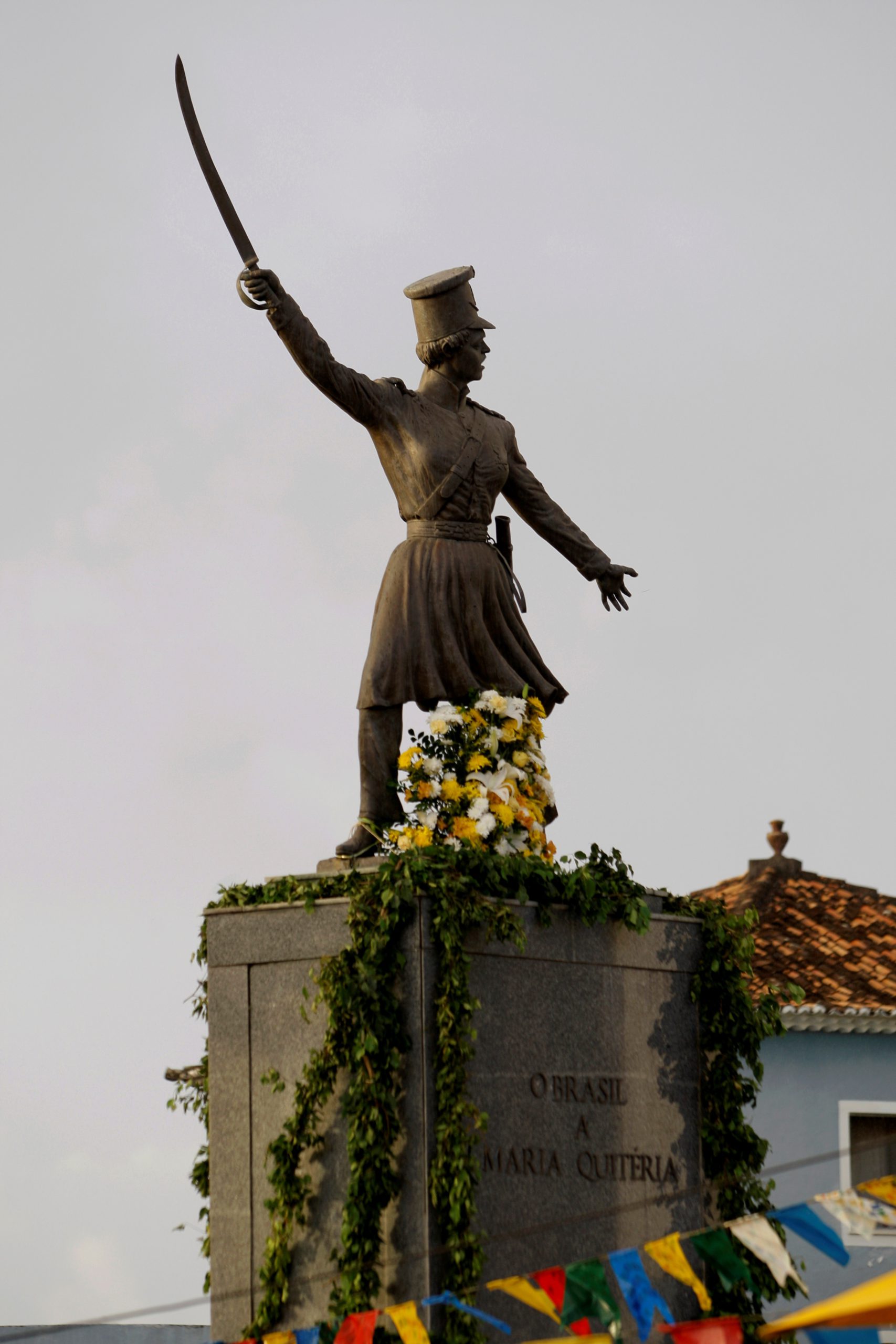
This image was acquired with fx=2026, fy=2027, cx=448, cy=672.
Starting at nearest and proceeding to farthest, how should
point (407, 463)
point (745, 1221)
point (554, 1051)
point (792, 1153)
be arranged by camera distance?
point (745, 1221)
point (554, 1051)
point (407, 463)
point (792, 1153)

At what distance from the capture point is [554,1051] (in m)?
8.98

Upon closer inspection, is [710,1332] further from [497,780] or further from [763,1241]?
[497,780]

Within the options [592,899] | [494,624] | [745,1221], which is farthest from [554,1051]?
[494,624]

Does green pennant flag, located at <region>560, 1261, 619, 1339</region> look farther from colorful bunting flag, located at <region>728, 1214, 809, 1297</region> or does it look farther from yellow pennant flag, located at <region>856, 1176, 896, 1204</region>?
yellow pennant flag, located at <region>856, 1176, 896, 1204</region>

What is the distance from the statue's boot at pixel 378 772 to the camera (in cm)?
938

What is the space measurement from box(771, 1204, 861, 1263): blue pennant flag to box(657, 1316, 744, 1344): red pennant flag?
0.42 m

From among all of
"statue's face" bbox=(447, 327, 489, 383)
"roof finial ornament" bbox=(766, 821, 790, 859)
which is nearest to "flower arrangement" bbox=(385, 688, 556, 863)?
"statue's face" bbox=(447, 327, 489, 383)

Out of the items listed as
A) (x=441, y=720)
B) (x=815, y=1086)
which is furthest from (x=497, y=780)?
(x=815, y=1086)

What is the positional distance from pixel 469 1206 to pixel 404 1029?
78 centimetres

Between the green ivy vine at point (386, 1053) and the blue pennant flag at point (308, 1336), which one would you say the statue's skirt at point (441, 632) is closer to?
the green ivy vine at point (386, 1053)

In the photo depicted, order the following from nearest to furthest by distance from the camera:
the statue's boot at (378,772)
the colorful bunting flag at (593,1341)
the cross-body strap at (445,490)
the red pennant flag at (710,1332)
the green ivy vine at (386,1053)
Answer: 1. the colorful bunting flag at (593,1341)
2. the red pennant flag at (710,1332)
3. the green ivy vine at (386,1053)
4. the statue's boot at (378,772)
5. the cross-body strap at (445,490)

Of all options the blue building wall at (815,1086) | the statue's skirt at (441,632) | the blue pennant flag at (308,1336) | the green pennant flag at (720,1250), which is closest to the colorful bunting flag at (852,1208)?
the green pennant flag at (720,1250)

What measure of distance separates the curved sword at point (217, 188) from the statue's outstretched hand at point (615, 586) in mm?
2492

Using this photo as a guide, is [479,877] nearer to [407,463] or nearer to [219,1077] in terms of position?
[219,1077]
